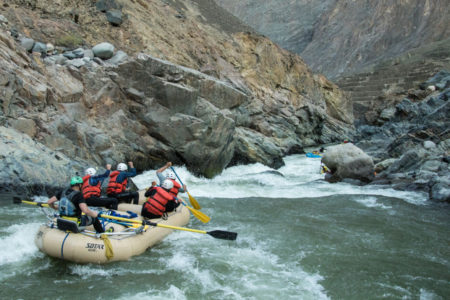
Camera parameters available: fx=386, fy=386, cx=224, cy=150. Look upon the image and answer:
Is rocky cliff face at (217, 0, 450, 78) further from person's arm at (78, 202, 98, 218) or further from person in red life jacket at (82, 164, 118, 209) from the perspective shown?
person's arm at (78, 202, 98, 218)

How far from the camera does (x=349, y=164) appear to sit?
1444cm

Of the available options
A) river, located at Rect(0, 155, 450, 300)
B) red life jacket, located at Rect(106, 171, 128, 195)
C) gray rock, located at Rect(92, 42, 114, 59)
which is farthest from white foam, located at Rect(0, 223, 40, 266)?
gray rock, located at Rect(92, 42, 114, 59)

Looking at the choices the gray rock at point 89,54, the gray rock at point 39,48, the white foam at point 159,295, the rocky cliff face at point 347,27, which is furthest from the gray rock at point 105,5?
the rocky cliff face at point 347,27

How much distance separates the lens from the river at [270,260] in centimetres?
516

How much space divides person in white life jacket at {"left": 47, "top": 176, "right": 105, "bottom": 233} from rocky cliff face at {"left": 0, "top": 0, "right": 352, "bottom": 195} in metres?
3.34

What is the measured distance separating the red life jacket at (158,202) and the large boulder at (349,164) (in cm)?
901

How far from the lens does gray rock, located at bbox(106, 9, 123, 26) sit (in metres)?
18.6

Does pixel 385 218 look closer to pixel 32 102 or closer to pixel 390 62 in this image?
pixel 32 102

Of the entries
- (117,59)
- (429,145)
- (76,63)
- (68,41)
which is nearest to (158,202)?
(76,63)

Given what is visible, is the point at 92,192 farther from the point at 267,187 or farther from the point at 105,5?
the point at 105,5

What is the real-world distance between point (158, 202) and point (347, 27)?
84381mm

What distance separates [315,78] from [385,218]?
32.7 meters

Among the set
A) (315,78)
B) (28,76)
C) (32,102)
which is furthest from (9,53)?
(315,78)

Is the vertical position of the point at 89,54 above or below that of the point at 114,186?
above
